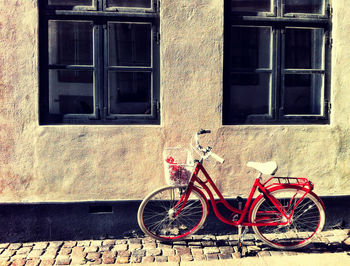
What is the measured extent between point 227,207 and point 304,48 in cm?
233

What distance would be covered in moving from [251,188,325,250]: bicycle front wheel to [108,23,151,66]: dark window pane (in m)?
2.25

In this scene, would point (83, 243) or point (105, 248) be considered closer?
point (105, 248)

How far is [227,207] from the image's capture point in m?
4.35

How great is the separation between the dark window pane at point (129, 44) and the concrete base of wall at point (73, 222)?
176 cm

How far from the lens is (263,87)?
195 inches

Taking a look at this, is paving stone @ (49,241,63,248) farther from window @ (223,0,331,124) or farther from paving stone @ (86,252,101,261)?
window @ (223,0,331,124)

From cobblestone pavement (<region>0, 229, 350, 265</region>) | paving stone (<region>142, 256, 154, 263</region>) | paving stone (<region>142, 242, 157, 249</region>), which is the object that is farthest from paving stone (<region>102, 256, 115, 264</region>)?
paving stone (<region>142, 242, 157, 249</region>)

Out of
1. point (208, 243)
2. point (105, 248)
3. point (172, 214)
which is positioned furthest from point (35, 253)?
point (208, 243)

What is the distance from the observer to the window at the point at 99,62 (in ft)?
15.1

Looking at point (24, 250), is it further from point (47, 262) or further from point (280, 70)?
point (280, 70)

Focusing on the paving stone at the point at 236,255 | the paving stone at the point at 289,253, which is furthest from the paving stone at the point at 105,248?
the paving stone at the point at 289,253

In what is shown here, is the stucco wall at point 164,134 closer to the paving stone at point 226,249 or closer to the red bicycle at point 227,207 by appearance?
the red bicycle at point 227,207

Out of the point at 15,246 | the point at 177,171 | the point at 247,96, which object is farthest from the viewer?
the point at 247,96

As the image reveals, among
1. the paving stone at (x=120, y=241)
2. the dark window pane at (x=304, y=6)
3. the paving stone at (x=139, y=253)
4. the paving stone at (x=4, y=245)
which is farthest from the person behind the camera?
the dark window pane at (x=304, y=6)
